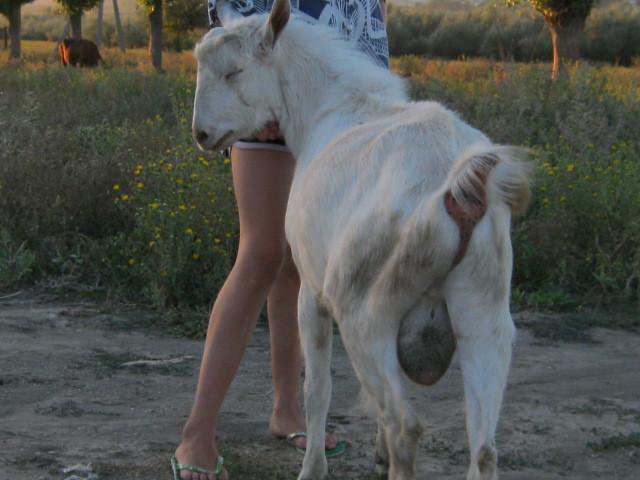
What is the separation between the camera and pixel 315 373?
3.56 metres

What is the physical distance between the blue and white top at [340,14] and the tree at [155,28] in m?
23.8

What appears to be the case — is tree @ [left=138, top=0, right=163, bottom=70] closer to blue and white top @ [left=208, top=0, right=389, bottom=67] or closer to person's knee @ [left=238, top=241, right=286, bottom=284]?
blue and white top @ [left=208, top=0, right=389, bottom=67]

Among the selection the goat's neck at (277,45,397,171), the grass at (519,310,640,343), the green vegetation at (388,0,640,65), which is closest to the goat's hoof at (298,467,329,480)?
the goat's neck at (277,45,397,171)

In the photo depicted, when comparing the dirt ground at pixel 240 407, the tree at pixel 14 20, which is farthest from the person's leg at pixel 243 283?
the tree at pixel 14 20

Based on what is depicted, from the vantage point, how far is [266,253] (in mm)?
3854

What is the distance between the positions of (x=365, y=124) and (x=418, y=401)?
1.96 meters

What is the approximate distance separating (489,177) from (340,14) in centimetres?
142

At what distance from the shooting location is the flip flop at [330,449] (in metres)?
4.09

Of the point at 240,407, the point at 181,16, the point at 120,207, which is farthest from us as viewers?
the point at 181,16

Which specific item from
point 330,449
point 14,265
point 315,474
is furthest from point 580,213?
point 315,474

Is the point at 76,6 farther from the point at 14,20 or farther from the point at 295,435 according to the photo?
the point at 295,435

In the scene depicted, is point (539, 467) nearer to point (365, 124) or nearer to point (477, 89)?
point (365, 124)

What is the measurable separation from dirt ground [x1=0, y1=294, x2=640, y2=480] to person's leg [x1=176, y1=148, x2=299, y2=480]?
0.62 ft

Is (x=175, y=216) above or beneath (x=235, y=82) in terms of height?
beneath
